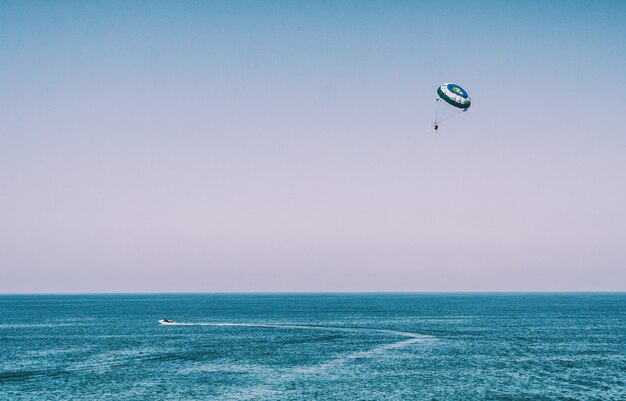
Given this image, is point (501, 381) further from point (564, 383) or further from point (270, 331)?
point (270, 331)

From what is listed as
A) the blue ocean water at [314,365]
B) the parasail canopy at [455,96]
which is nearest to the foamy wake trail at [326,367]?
the blue ocean water at [314,365]

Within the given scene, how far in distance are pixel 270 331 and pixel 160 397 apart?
6264cm

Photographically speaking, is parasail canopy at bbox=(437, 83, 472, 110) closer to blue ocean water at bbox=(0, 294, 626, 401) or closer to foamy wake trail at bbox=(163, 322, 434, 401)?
blue ocean water at bbox=(0, 294, 626, 401)

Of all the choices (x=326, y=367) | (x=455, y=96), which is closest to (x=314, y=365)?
(x=326, y=367)

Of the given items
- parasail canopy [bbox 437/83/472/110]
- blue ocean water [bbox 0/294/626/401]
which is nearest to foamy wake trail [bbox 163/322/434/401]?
blue ocean water [bbox 0/294/626/401]

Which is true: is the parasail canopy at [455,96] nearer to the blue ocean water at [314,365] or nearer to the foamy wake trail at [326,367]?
the blue ocean water at [314,365]

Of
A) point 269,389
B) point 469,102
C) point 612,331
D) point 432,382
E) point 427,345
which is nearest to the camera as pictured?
point 269,389

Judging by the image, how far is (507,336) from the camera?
314 ft

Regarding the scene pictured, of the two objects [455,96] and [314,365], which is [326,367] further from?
[455,96]

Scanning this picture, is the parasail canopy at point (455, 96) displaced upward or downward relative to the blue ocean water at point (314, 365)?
upward

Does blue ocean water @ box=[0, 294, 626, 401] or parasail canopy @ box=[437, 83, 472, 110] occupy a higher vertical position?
parasail canopy @ box=[437, 83, 472, 110]

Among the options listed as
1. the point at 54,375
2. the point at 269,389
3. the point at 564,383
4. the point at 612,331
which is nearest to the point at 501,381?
the point at 564,383

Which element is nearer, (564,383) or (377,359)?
(564,383)

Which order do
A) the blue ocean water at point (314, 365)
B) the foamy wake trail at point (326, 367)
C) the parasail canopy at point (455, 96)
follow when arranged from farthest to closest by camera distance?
the parasail canopy at point (455, 96), the foamy wake trail at point (326, 367), the blue ocean water at point (314, 365)
